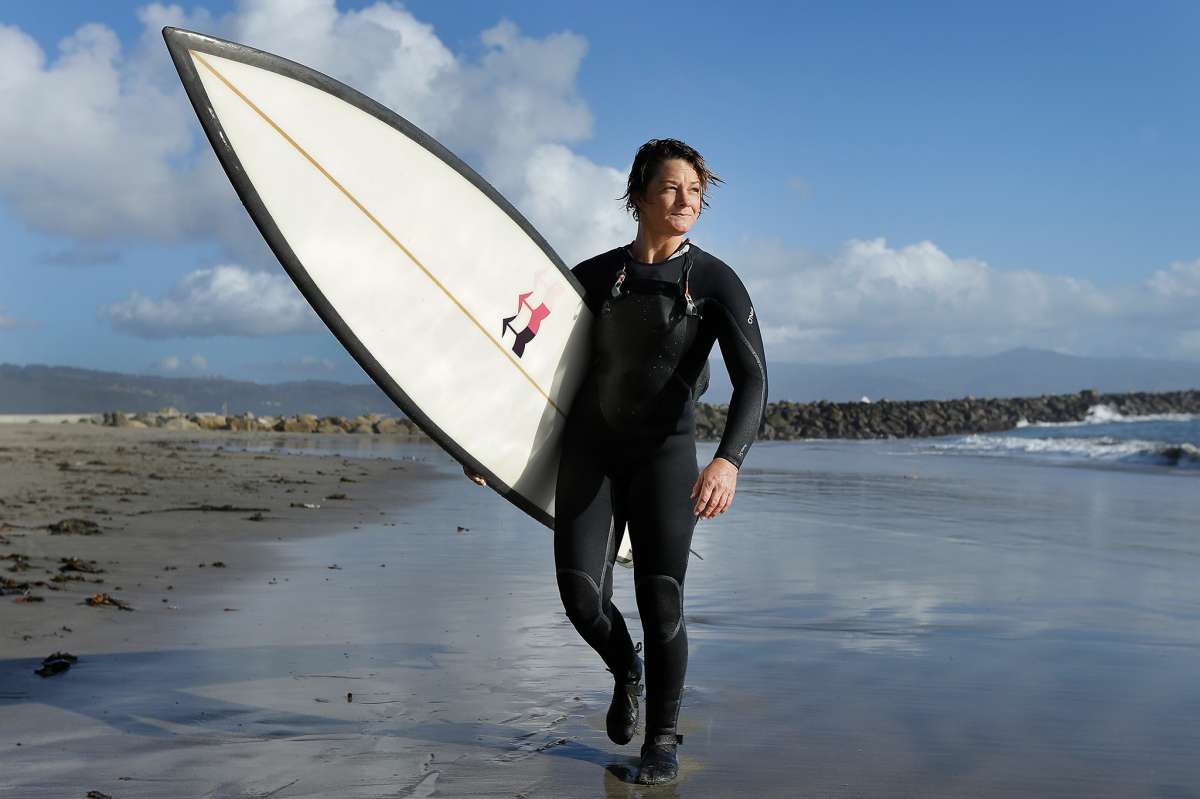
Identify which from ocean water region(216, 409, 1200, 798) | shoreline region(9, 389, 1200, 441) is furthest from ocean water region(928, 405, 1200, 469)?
ocean water region(216, 409, 1200, 798)

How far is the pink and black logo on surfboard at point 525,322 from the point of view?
381 centimetres

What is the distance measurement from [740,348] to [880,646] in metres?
1.78

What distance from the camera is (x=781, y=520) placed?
9.38 m

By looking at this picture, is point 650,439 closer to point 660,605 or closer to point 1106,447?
point 660,605

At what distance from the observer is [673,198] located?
345 centimetres

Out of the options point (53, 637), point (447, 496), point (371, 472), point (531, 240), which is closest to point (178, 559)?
point (53, 637)

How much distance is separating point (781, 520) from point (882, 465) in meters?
8.99

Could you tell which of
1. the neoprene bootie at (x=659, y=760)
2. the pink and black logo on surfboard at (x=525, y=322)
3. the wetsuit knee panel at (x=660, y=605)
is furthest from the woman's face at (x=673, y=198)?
the neoprene bootie at (x=659, y=760)

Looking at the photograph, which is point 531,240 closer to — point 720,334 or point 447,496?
point 720,334

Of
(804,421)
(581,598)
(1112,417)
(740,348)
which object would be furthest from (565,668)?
(1112,417)

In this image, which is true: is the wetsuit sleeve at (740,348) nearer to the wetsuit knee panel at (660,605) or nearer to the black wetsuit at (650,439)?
the black wetsuit at (650,439)

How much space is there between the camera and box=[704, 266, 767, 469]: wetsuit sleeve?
3.42 m

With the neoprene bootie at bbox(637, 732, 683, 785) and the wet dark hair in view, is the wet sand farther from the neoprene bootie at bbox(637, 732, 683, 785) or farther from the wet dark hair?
the wet dark hair

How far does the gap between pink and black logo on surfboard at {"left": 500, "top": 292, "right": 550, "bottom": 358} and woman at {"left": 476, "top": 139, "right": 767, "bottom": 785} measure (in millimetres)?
335
